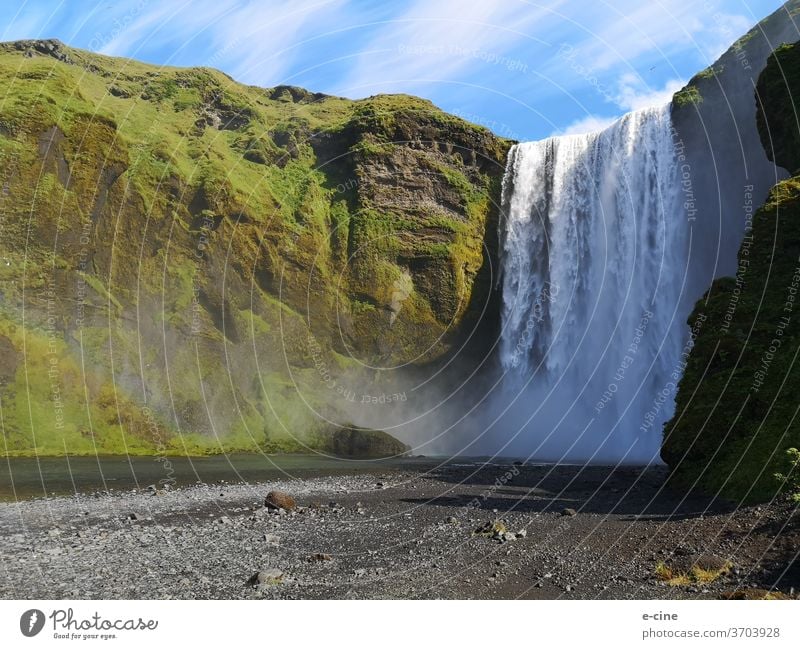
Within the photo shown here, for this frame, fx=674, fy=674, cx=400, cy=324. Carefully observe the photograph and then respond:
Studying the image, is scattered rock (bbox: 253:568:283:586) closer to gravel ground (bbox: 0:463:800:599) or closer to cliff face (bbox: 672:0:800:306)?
gravel ground (bbox: 0:463:800:599)

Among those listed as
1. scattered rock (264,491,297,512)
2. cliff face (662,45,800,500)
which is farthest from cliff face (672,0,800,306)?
scattered rock (264,491,297,512)

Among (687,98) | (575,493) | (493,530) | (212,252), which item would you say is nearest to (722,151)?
(687,98)

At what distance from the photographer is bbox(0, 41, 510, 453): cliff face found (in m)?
56.8

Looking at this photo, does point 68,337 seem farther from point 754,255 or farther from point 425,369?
point 754,255

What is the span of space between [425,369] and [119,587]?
58.4m

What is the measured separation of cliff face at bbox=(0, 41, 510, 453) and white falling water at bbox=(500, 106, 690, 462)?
22.9 ft

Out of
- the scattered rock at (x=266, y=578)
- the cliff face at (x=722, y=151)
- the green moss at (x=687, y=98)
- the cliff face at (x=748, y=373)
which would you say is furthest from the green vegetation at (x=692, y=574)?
the green moss at (x=687, y=98)

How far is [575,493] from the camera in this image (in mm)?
27688

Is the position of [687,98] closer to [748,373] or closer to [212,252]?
[748,373]

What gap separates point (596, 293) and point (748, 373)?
38.5 m

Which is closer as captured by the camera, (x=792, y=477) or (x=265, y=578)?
(x=265, y=578)

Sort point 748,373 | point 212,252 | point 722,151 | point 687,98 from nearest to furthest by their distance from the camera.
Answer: point 748,373, point 722,151, point 687,98, point 212,252

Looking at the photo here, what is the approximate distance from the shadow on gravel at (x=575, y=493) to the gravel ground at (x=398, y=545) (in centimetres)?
13

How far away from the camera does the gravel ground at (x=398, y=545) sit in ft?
47.8
